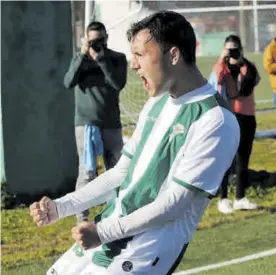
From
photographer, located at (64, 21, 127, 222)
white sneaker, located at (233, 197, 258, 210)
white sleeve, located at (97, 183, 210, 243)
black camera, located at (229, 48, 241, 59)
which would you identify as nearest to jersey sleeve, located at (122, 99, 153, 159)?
white sleeve, located at (97, 183, 210, 243)

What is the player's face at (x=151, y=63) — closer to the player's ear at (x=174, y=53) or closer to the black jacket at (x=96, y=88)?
the player's ear at (x=174, y=53)

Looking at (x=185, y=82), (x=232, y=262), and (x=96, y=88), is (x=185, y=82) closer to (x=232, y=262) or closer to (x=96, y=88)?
(x=232, y=262)

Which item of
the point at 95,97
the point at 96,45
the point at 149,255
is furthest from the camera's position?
the point at 95,97

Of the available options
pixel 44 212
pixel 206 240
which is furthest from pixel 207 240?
pixel 44 212

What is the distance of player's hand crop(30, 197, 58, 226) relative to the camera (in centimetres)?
309

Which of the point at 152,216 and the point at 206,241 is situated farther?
the point at 206,241

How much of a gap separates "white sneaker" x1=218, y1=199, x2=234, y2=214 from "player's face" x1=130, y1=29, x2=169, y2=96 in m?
5.50

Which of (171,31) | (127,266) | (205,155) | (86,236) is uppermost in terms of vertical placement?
(171,31)

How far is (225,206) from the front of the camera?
835 centimetres

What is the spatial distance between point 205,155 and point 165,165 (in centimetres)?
15

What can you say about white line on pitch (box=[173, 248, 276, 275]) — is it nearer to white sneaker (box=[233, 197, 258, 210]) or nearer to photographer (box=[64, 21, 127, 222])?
white sneaker (box=[233, 197, 258, 210])

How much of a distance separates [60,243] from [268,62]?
3950 mm

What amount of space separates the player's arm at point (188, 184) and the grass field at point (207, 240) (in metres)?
3.65

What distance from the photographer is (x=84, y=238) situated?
285 centimetres
